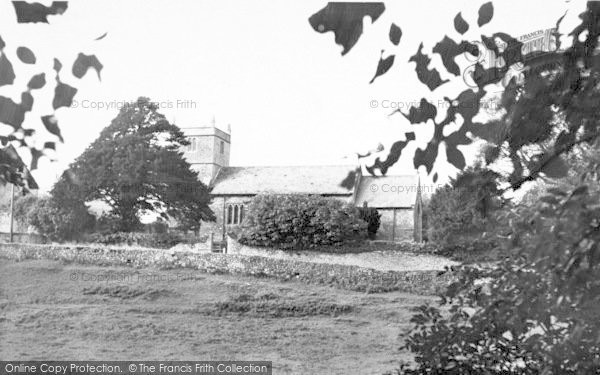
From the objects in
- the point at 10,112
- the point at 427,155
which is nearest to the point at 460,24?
the point at 427,155

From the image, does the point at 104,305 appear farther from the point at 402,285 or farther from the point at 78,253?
the point at 402,285

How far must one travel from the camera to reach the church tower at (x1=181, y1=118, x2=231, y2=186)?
38.7 metres

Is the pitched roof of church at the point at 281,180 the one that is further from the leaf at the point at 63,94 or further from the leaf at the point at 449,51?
the leaf at the point at 63,94

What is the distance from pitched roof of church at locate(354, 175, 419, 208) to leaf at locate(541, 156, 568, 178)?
30.0 meters

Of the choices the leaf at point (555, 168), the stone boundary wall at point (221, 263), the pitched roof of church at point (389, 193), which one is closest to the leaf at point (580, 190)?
the leaf at point (555, 168)

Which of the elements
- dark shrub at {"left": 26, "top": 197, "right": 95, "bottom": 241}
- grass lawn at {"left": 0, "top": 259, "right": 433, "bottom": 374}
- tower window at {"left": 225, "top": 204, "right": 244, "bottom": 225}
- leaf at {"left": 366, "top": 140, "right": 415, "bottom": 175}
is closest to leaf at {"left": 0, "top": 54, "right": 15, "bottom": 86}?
leaf at {"left": 366, "top": 140, "right": 415, "bottom": 175}

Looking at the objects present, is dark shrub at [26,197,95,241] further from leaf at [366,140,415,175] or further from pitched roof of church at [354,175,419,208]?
leaf at [366,140,415,175]

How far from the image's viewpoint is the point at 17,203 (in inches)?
868

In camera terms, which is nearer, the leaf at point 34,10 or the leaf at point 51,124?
the leaf at point 34,10

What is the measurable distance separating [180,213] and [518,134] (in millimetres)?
23057

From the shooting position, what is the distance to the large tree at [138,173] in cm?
2006

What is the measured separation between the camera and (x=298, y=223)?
23031mm

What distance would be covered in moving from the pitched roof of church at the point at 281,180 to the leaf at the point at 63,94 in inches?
1134

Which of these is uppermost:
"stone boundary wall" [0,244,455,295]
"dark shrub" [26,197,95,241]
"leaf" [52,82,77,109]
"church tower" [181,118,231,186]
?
"church tower" [181,118,231,186]
